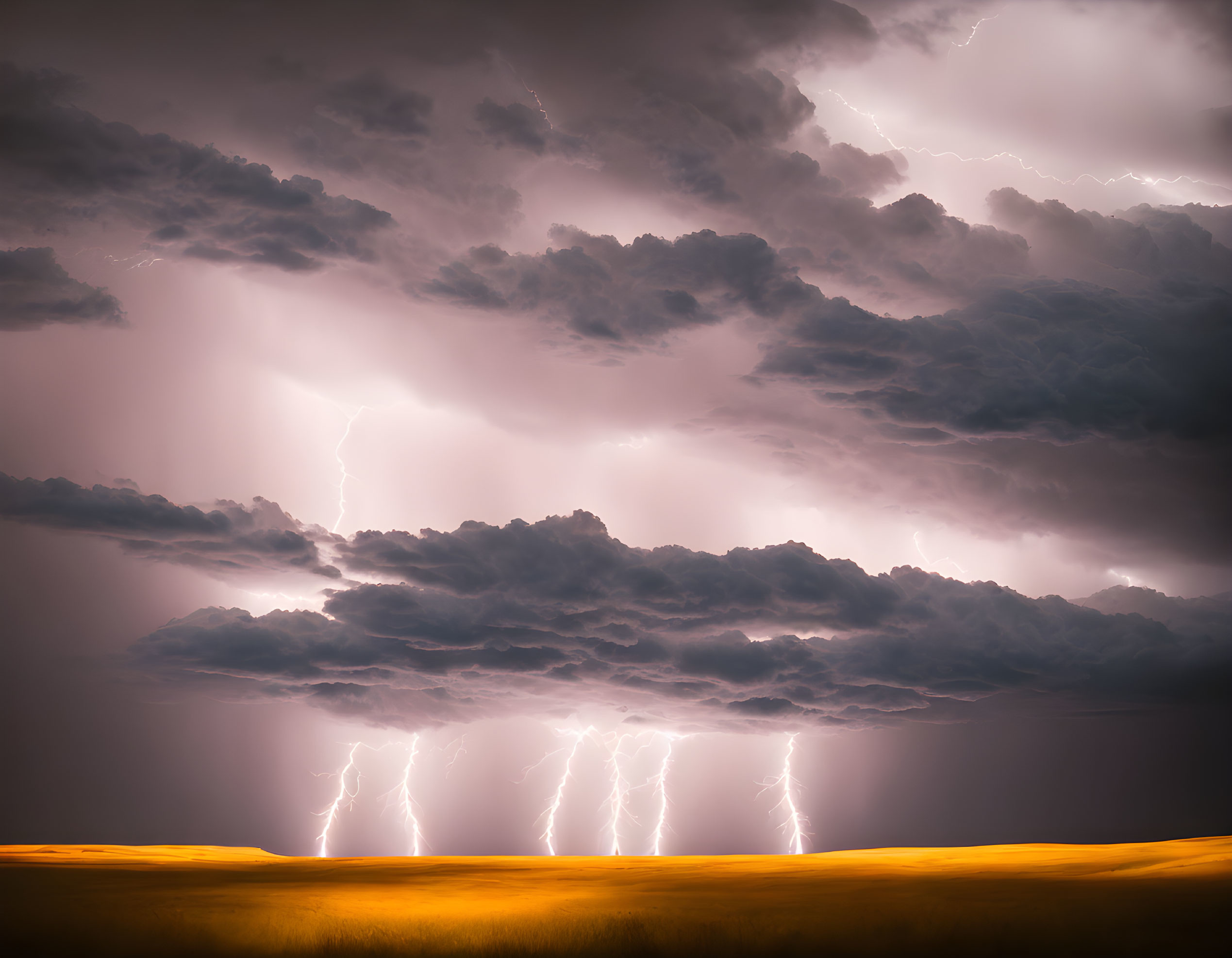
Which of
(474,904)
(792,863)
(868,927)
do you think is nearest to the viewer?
(868,927)

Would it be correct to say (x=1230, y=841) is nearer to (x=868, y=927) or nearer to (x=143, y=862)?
(x=868, y=927)

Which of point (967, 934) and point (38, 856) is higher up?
point (967, 934)

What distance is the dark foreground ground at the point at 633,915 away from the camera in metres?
22.4

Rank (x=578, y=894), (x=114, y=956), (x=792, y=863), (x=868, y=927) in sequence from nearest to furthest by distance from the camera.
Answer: (x=114, y=956) < (x=868, y=927) < (x=578, y=894) < (x=792, y=863)

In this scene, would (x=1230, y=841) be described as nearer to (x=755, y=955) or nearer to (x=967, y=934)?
(x=967, y=934)

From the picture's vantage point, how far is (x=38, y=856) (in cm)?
3944

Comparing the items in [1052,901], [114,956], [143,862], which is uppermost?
[1052,901]

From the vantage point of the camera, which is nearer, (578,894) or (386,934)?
(386,934)

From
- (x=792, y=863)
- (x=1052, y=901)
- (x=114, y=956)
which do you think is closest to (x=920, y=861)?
(x=792, y=863)

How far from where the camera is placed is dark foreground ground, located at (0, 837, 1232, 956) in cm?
2239

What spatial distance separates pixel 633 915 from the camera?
24656 millimetres

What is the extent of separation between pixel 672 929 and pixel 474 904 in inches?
229

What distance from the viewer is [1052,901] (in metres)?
24.2

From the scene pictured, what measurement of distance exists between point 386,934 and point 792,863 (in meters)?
23.8
